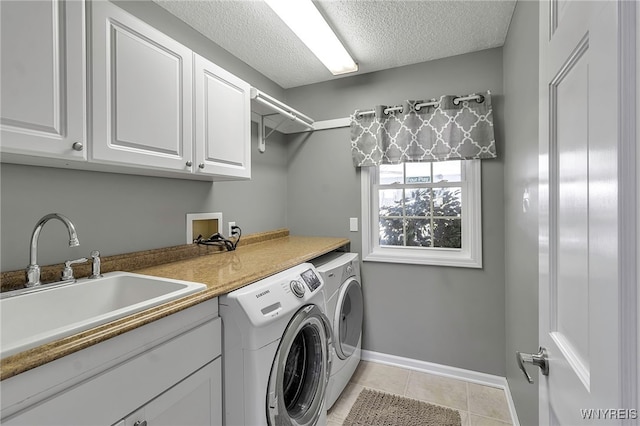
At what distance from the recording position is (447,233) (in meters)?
2.36

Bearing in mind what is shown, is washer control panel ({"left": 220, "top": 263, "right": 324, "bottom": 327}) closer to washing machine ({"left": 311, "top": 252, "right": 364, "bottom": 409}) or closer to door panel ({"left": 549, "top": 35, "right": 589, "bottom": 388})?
washing machine ({"left": 311, "top": 252, "right": 364, "bottom": 409})

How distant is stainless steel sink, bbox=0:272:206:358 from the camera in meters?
0.78

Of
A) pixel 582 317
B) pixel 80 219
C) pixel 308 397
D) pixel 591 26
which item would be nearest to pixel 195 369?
pixel 308 397

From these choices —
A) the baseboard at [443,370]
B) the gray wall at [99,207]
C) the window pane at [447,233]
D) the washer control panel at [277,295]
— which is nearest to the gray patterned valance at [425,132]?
the window pane at [447,233]

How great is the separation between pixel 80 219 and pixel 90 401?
913mm

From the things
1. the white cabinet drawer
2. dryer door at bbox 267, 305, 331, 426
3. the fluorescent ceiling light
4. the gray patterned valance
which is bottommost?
dryer door at bbox 267, 305, 331, 426

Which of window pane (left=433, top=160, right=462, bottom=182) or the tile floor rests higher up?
window pane (left=433, top=160, right=462, bottom=182)

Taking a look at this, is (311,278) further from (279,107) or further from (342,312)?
(279,107)

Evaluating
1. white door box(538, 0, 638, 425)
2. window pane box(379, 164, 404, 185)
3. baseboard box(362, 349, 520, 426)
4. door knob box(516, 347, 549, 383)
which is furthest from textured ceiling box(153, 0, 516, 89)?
baseboard box(362, 349, 520, 426)

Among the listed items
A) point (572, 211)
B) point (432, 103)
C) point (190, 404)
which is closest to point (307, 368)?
point (190, 404)

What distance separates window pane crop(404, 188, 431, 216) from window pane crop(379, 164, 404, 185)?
0.48 ft

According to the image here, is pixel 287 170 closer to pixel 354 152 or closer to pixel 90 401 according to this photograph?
pixel 354 152

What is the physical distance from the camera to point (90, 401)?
710mm

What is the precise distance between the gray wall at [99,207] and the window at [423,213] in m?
1.24
